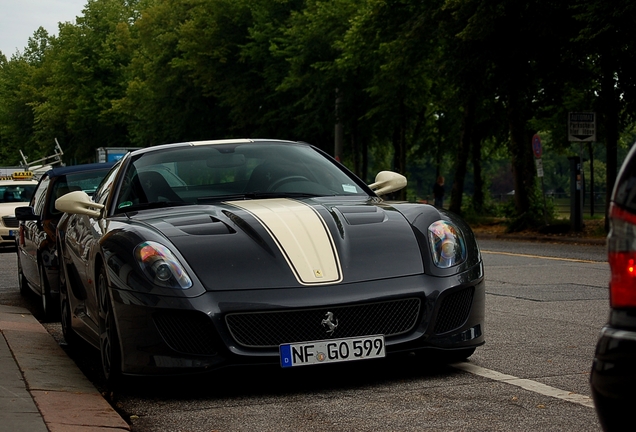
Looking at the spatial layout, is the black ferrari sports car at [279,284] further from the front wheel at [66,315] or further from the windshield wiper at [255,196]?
the front wheel at [66,315]

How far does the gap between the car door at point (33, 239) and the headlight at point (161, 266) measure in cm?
581

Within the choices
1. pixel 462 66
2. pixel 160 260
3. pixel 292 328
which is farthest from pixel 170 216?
pixel 462 66

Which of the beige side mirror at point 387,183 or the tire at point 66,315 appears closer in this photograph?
the beige side mirror at point 387,183

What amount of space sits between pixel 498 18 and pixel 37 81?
75711mm

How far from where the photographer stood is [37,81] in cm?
9775

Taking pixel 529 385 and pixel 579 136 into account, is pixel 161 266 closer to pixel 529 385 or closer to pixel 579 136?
pixel 529 385

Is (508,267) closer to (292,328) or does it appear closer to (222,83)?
(292,328)

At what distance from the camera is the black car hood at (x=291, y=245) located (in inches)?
234

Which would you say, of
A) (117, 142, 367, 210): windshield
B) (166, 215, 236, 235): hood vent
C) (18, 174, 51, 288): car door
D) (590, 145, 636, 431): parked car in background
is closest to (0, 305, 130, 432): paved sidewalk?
(166, 215, 236, 235): hood vent

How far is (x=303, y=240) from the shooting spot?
20.3 ft

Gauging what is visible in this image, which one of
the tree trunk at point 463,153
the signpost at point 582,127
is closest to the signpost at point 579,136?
the signpost at point 582,127

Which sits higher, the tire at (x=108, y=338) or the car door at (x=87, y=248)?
the car door at (x=87, y=248)

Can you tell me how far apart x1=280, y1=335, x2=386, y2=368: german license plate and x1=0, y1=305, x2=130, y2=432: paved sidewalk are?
89 centimetres

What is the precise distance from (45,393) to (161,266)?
876 mm
